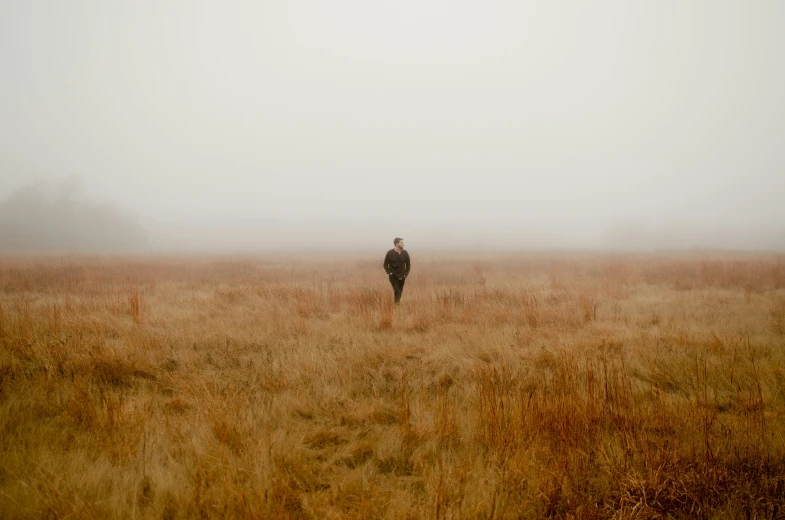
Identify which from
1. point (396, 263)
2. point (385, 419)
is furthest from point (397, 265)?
point (385, 419)

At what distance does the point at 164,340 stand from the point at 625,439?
7442mm

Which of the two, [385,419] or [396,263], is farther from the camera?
[396,263]

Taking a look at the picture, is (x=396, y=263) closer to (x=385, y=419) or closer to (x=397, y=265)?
(x=397, y=265)

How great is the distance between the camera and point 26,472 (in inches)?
110

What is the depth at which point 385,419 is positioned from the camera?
410 centimetres

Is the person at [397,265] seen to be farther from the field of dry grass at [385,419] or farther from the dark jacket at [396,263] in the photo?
the field of dry grass at [385,419]

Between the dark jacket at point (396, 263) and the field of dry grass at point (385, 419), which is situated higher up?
the dark jacket at point (396, 263)

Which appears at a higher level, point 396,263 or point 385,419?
point 396,263

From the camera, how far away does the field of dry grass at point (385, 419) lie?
8.61 ft

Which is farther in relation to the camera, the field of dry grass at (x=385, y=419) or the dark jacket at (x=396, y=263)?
the dark jacket at (x=396, y=263)

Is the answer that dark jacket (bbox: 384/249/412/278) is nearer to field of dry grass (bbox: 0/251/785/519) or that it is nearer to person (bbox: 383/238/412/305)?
person (bbox: 383/238/412/305)

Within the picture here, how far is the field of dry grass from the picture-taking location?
2623 mm

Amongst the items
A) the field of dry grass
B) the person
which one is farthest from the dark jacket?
the field of dry grass

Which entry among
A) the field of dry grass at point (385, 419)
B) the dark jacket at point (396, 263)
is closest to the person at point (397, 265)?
the dark jacket at point (396, 263)
